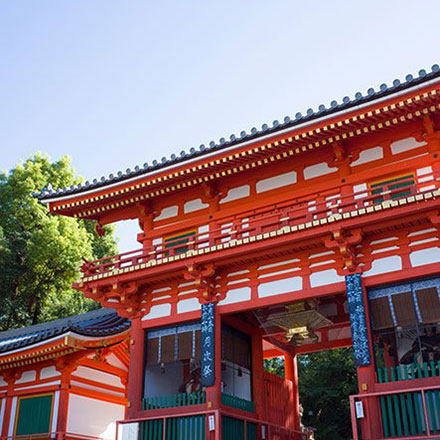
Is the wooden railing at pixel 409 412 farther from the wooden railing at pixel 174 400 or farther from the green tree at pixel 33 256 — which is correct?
the green tree at pixel 33 256

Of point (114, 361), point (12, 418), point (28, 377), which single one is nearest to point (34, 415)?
point (12, 418)

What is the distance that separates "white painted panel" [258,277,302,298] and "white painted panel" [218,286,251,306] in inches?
11.9

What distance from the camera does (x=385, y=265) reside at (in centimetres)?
1133

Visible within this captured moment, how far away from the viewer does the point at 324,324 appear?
1490 cm

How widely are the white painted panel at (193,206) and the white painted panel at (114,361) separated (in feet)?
18.3

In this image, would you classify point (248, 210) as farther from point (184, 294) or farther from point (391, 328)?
point (391, 328)

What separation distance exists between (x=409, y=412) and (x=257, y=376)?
5.13 meters

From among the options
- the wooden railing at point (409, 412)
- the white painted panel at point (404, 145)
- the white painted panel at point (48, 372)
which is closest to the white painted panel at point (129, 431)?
the white painted panel at point (48, 372)

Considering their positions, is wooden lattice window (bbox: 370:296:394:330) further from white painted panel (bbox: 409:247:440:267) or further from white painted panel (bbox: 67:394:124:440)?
white painted panel (bbox: 67:394:124:440)

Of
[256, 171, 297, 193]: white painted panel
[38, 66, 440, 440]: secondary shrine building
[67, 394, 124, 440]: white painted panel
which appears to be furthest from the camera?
[67, 394, 124, 440]: white painted panel

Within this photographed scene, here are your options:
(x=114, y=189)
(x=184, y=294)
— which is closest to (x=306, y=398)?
(x=184, y=294)

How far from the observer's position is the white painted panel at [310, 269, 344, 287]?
11.8 metres

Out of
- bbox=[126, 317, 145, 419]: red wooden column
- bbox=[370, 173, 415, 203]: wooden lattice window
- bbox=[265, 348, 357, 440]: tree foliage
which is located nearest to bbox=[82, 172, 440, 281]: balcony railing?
bbox=[370, 173, 415, 203]: wooden lattice window

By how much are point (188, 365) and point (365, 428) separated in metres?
5.87
